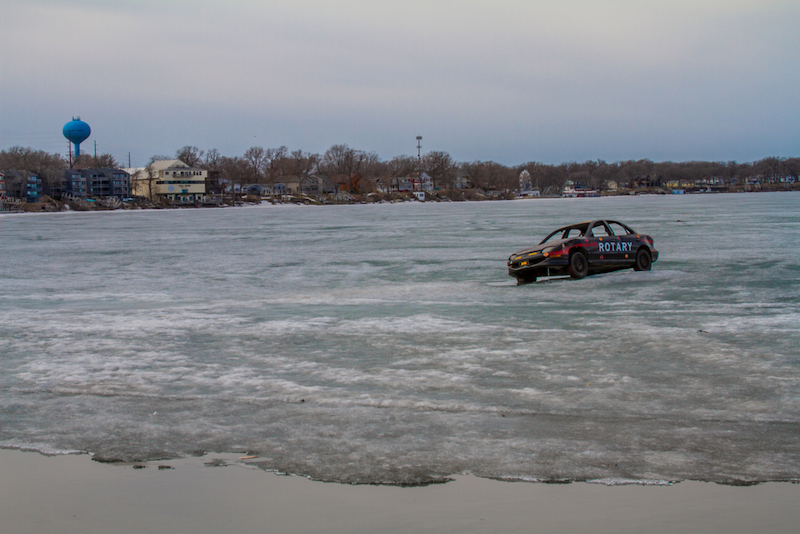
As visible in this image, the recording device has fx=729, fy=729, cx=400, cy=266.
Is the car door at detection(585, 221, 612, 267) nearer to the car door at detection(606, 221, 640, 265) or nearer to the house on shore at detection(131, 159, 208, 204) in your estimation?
the car door at detection(606, 221, 640, 265)

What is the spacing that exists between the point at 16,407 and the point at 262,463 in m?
3.21

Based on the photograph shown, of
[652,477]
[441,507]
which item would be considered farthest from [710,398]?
[441,507]

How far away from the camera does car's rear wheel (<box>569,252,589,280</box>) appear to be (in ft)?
58.0

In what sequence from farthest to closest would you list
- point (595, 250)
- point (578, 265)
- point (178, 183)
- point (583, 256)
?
point (178, 183) < point (595, 250) < point (583, 256) < point (578, 265)

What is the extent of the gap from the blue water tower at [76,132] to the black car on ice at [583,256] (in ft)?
611

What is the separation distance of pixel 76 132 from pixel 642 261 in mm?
187898

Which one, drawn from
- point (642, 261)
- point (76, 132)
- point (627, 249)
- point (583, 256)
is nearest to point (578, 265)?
point (583, 256)

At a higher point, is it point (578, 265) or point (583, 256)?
point (583, 256)

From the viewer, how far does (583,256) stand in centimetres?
1791

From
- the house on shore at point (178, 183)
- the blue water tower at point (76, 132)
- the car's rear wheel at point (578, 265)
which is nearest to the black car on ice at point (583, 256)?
the car's rear wheel at point (578, 265)

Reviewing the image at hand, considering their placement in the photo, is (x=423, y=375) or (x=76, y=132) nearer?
(x=423, y=375)

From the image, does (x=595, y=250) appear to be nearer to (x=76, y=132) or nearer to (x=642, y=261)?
(x=642, y=261)

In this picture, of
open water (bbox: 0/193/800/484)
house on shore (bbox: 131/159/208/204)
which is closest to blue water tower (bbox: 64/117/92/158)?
house on shore (bbox: 131/159/208/204)

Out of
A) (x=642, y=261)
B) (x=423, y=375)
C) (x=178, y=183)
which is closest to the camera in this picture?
(x=423, y=375)
